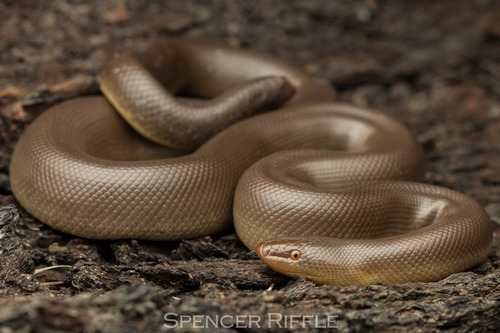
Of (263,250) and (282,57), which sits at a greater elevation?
(282,57)

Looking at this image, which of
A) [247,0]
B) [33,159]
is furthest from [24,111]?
[247,0]

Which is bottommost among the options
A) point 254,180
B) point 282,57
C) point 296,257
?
point 296,257

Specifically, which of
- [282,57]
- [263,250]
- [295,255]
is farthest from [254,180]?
[282,57]

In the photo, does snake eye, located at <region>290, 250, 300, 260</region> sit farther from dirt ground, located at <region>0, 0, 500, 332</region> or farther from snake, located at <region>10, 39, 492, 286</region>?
dirt ground, located at <region>0, 0, 500, 332</region>

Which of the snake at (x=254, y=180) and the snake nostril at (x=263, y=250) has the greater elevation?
the snake at (x=254, y=180)

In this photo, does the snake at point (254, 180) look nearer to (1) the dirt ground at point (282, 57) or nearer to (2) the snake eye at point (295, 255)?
(2) the snake eye at point (295, 255)

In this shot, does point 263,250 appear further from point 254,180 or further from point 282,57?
point 282,57

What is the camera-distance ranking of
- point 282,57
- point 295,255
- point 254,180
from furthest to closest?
Result: point 282,57 < point 254,180 < point 295,255

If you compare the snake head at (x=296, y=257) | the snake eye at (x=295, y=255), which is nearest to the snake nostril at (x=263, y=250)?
the snake head at (x=296, y=257)
